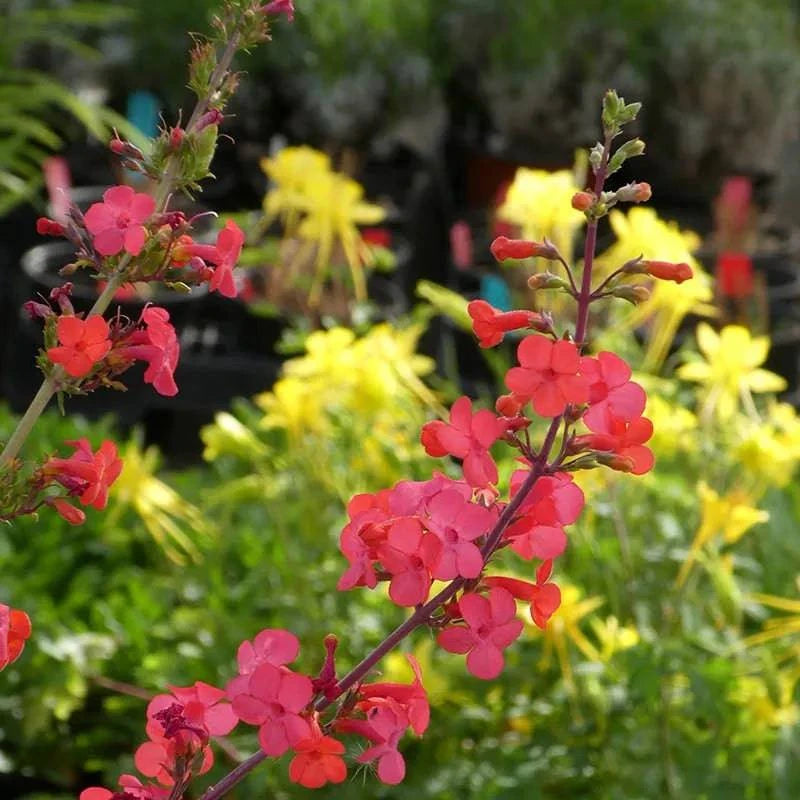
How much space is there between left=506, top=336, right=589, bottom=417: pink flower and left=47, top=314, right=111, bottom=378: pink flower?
0.14 metres

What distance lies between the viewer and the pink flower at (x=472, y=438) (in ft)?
1.73

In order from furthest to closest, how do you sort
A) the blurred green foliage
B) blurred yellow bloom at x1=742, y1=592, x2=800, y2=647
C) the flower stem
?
1. the blurred green foliage
2. blurred yellow bloom at x1=742, y1=592, x2=800, y2=647
3. the flower stem

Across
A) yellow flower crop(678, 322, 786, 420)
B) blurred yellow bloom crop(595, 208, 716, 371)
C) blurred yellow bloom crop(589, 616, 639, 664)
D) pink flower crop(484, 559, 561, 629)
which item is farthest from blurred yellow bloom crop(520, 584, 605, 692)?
pink flower crop(484, 559, 561, 629)

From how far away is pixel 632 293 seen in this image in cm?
53

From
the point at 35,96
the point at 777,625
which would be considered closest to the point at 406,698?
the point at 777,625

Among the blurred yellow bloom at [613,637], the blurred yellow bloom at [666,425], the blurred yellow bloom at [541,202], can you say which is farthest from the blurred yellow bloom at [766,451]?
the blurred yellow bloom at [541,202]

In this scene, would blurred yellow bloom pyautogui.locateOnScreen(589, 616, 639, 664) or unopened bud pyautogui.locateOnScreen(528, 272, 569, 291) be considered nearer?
unopened bud pyautogui.locateOnScreen(528, 272, 569, 291)

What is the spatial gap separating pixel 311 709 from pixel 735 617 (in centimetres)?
91

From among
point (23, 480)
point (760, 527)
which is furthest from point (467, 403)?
point (760, 527)

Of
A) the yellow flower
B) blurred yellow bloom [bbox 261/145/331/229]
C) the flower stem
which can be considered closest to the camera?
the flower stem

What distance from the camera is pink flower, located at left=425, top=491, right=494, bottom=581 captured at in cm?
50

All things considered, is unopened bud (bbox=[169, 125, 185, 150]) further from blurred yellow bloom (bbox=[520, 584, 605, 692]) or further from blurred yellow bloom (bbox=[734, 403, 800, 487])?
blurred yellow bloom (bbox=[734, 403, 800, 487])

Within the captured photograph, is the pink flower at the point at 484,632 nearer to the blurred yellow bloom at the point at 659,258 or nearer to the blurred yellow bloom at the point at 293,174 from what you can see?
the blurred yellow bloom at the point at 659,258

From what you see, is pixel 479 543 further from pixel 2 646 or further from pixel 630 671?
pixel 630 671
